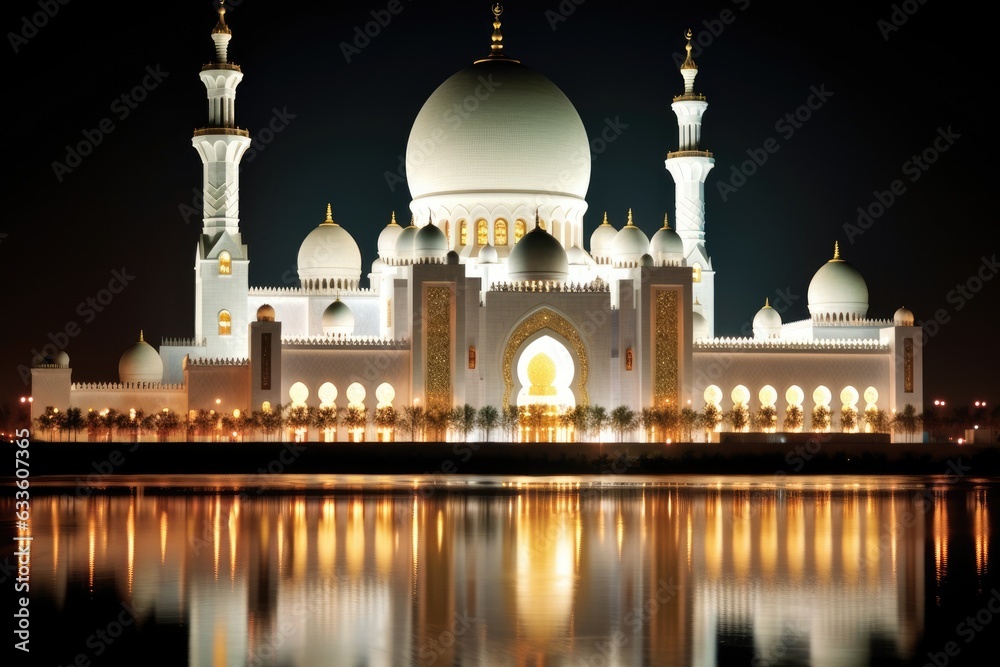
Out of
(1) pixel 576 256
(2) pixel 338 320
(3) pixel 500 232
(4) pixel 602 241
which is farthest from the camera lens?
(4) pixel 602 241

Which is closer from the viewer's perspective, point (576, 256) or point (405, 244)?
point (405, 244)

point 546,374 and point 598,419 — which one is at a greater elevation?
point 546,374

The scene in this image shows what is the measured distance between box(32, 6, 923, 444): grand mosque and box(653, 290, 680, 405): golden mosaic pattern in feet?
0.12

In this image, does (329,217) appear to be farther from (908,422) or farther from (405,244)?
(908,422)

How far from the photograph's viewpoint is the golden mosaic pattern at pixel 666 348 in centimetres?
3222

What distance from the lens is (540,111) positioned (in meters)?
35.0

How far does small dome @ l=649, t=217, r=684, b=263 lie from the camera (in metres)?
34.2

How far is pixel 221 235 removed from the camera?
3334 cm

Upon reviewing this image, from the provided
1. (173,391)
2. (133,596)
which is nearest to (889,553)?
(133,596)

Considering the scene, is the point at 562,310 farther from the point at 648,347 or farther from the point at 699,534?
the point at 699,534

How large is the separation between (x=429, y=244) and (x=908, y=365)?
35.8 feet

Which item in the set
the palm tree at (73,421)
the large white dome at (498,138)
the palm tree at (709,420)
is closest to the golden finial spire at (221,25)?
the large white dome at (498,138)

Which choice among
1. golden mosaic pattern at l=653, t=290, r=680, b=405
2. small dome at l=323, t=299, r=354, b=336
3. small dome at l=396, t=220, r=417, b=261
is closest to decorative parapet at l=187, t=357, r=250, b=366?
small dome at l=323, t=299, r=354, b=336

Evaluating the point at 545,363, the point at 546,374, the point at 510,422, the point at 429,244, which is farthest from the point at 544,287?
the point at 510,422
